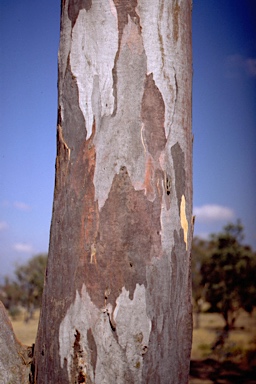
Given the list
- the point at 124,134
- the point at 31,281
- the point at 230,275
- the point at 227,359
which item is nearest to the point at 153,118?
the point at 124,134

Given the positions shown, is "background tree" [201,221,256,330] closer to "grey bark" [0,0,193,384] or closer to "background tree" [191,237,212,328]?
"background tree" [191,237,212,328]

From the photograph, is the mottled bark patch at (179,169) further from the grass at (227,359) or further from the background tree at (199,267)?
the background tree at (199,267)

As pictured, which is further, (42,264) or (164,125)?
(42,264)

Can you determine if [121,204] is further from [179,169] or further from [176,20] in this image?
[176,20]

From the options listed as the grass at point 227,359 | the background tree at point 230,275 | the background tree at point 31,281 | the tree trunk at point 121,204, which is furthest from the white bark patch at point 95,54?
the background tree at point 31,281

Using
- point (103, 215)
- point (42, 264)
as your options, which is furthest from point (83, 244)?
point (42, 264)

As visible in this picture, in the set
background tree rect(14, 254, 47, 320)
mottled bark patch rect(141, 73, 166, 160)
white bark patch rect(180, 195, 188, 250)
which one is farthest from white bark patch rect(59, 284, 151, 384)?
background tree rect(14, 254, 47, 320)

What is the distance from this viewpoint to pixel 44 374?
1347 mm

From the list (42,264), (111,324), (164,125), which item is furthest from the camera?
(42,264)

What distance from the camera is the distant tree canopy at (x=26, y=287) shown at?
2194 cm

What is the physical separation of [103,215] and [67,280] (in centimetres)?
24

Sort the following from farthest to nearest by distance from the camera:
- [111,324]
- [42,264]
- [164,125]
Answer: [42,264], [164,125], [111,324]

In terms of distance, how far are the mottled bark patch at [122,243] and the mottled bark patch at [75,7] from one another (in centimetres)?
60

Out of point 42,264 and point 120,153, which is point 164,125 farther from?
point 42,264
